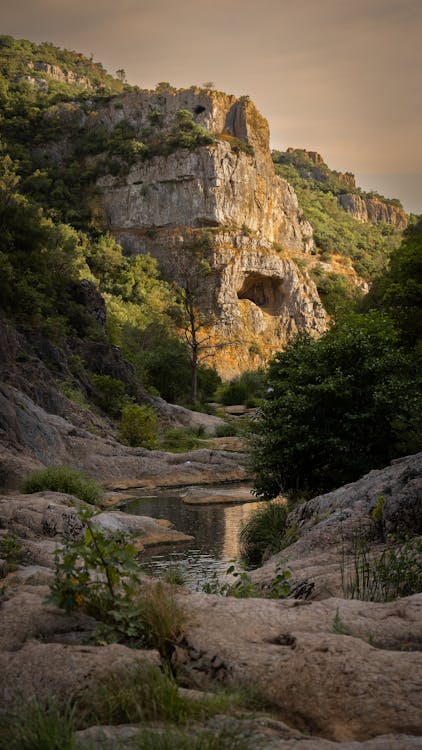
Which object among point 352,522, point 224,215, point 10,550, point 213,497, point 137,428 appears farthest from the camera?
point 224,215

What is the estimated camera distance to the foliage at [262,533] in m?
16.1

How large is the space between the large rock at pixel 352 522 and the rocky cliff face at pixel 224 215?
7967 centimetres

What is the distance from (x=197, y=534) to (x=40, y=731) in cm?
1550

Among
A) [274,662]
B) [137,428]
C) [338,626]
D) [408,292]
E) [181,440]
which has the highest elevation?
[408,292]

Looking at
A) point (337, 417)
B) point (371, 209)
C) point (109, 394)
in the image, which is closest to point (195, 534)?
point (337, 417)

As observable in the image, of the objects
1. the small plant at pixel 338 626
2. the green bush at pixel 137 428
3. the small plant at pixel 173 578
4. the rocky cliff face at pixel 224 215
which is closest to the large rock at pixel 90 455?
the green bush at pixel 137 428

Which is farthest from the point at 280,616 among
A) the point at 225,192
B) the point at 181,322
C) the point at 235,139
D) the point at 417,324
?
the point at 235,139

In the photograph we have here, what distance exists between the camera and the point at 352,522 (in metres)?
11.6

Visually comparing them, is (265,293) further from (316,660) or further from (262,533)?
(316,660)

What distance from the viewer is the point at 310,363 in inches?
750

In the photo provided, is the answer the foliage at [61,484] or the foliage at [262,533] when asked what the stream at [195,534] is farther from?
the foliage at [61,484]

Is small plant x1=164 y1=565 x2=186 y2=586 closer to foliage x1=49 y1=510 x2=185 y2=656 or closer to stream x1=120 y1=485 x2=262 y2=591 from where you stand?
foliage x1=49 y1=510 x2=185 y2=656

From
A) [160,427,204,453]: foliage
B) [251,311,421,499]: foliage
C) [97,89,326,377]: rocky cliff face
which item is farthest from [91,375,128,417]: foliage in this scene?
[97,89,326,377]: rocky cliff face

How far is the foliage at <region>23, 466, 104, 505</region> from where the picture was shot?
20.7 metres
